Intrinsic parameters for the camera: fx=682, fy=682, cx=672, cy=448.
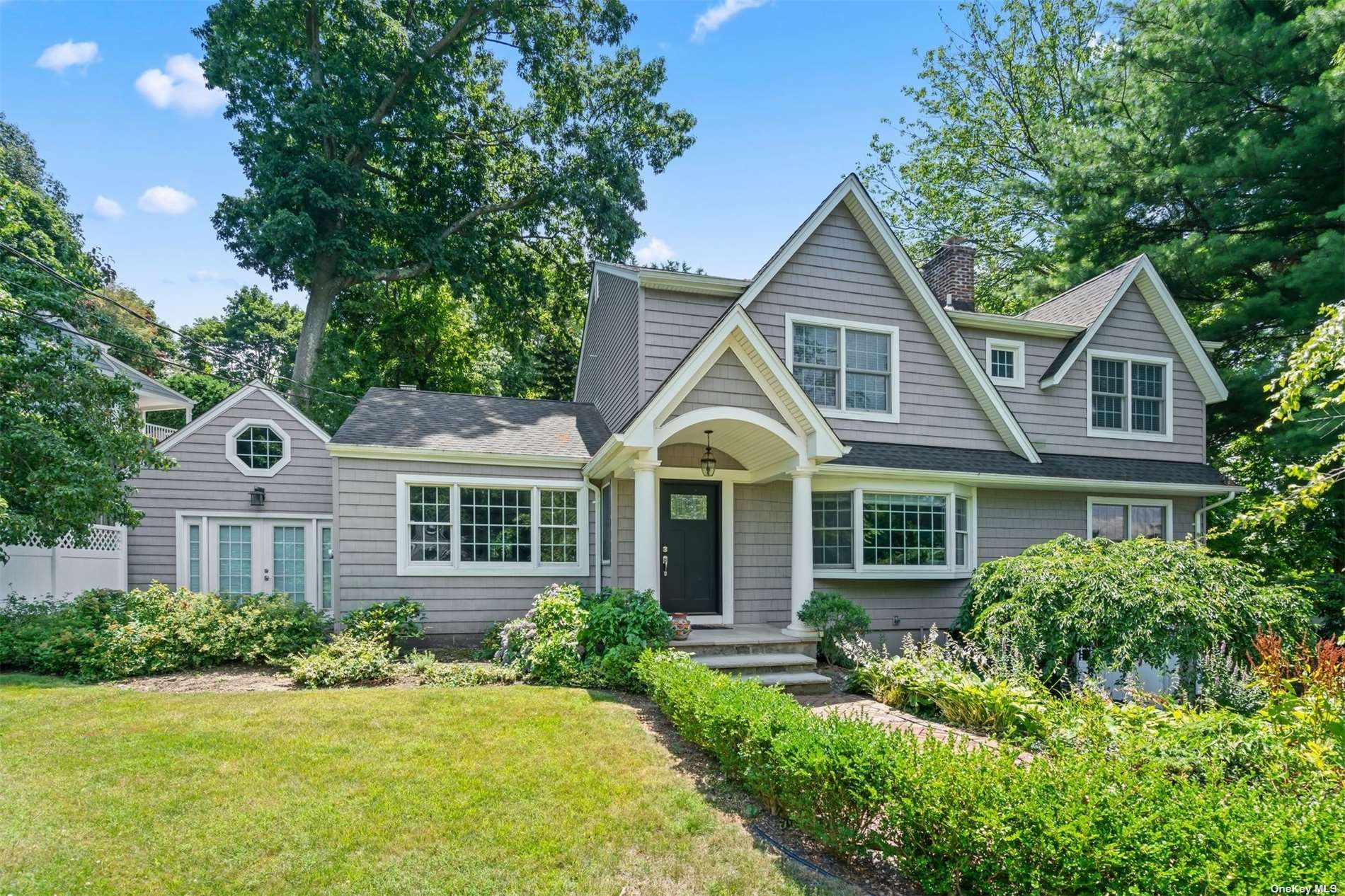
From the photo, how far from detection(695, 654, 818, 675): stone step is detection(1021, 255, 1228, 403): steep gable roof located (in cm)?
773

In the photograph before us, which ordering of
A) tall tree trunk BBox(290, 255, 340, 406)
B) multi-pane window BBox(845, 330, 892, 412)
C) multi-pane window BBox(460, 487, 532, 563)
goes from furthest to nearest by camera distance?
1. tall tree trunk BBox(290, 255, 340, 406)
2. multi-pane window BBox(845, 330, 892, 412)
3. multi-pane window BBox(460, 487, 532, 563)

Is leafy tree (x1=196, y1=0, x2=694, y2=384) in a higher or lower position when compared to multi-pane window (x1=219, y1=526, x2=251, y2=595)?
higher

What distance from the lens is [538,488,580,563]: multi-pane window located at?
1089 cm

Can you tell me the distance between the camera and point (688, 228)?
16844 millimetres

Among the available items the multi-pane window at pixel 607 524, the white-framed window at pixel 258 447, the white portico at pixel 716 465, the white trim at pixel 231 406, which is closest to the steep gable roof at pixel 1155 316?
the white portico at pixel 716 465

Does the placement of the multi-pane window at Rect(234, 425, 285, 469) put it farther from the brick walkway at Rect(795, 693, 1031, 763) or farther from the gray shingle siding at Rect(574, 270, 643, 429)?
the brick walkway at Rect(795, 693, 1031, 763)

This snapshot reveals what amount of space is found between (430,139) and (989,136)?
63.6 ft

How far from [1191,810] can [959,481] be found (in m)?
8.66

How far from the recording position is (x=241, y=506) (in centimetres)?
1324

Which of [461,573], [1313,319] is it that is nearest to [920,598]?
[461,573]

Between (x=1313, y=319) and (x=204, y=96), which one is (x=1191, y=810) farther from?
(x=204, y=96)

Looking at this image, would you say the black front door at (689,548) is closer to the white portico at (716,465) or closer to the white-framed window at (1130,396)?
the white portico at (716,465)

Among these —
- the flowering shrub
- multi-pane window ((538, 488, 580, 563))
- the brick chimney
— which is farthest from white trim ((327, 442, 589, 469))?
the brick chimney

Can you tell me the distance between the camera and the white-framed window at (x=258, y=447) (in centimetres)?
1321
